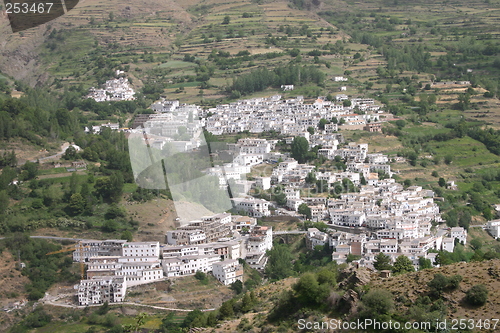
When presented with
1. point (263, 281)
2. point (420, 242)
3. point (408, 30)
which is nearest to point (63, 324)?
point (263, 281)

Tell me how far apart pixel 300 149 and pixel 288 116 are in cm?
510

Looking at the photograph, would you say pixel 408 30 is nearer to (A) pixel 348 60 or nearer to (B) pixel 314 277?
(A) pixel 348 60

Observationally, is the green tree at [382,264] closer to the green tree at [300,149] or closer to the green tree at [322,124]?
the green tree at [300,149]

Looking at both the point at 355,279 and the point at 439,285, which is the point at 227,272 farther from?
the point at 439,285

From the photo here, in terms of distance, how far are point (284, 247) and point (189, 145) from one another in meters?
10.0

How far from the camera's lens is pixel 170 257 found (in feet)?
74.6

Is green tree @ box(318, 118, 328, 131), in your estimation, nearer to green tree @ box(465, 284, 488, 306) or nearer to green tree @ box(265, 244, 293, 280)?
green tree @ box(265, 244, 293, 280)

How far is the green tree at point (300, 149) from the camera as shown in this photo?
105 ft

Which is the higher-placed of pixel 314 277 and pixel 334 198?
pixel 314 277

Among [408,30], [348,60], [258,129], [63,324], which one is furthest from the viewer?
[408,30]

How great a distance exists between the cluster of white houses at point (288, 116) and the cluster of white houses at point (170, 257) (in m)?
10.9

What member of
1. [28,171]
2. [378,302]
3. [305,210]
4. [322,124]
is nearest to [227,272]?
[305,210]

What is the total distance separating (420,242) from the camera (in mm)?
23141

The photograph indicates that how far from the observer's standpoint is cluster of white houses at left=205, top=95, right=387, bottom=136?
35.8 metres
